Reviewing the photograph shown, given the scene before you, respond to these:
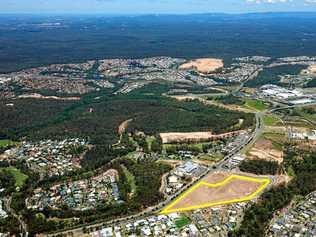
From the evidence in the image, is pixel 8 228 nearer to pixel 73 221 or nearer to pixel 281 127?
pixel 73 221

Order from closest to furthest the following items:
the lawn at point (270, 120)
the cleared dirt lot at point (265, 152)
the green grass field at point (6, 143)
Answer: the cleared dirt lot at point (265, 152)
the green grass field at point (6, 143)
the lawn at point (270, 120)

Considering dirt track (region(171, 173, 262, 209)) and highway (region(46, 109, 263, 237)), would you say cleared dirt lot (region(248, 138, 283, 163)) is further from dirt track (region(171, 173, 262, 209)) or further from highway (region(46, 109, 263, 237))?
dirt track (region(171, 173, 262, 209))

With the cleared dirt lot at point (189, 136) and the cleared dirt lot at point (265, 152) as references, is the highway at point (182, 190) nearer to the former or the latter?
the cleared dirt lot at point (265, 152)

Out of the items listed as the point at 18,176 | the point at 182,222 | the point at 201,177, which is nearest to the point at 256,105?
the point at 201,177

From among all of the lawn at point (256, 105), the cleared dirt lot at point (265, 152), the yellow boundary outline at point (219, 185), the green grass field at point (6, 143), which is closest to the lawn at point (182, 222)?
the yellow boundary outline at point (219, 185)

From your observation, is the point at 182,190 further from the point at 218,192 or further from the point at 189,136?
the point at 189,136

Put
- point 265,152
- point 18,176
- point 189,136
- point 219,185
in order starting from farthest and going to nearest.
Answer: point 189,136 → point 265,152 → point 18,176 → point 219,185
